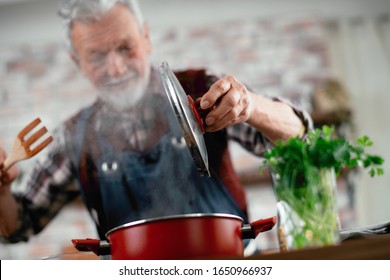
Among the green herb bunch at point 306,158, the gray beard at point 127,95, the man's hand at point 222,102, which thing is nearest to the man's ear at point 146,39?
the gray beard at point 127,95

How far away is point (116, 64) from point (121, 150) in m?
0.24

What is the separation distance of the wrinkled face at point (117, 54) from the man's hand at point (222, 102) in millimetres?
591

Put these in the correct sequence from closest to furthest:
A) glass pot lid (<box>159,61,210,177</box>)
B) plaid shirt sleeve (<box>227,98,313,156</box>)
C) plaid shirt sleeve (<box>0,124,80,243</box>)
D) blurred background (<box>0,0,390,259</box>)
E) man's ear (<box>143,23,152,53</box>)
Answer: glass pot lid (<box>159,61,210,177</box>) → plaid shirt sleeve (<box>227,98,313,156</box>) → plaid shirt sleeve (<box>0,124,80,243</box>) → man's ear (<box>143,23,152,53</box>) → blurred background (<box>0,0,390,259</box>)

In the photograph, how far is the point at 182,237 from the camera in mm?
784

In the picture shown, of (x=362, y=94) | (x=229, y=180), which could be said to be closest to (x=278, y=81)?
(x=362, y=94)

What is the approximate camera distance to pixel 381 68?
2043 mm

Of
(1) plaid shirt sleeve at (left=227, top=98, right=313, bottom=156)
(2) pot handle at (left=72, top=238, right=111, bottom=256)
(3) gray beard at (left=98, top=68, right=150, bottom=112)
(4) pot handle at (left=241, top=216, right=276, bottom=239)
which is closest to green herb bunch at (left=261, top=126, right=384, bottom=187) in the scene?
(4) pot handle at (left=241, top=216, right=276, bottom=239)

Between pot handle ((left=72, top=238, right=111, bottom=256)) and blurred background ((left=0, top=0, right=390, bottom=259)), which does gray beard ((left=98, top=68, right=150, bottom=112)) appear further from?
pot handle ((left=72, top=238, right=111, bottom=256))

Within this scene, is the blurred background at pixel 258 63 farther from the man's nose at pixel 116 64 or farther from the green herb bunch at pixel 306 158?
the green herb bunch at pixel 306 158

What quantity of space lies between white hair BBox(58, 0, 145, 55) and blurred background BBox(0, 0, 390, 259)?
0.06 meters

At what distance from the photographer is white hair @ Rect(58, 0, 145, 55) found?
5.06 feet

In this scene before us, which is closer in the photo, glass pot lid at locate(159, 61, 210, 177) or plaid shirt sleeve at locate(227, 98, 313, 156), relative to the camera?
glass pot lid at locate(159, 61, 210, 177)

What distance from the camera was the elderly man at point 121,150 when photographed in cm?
141

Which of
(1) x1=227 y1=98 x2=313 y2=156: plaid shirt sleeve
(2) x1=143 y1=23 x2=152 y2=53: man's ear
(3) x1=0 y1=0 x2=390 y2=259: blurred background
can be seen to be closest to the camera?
(1) x1=227 y1=98 x2=313 y2=156: plaid shirt sleeve
